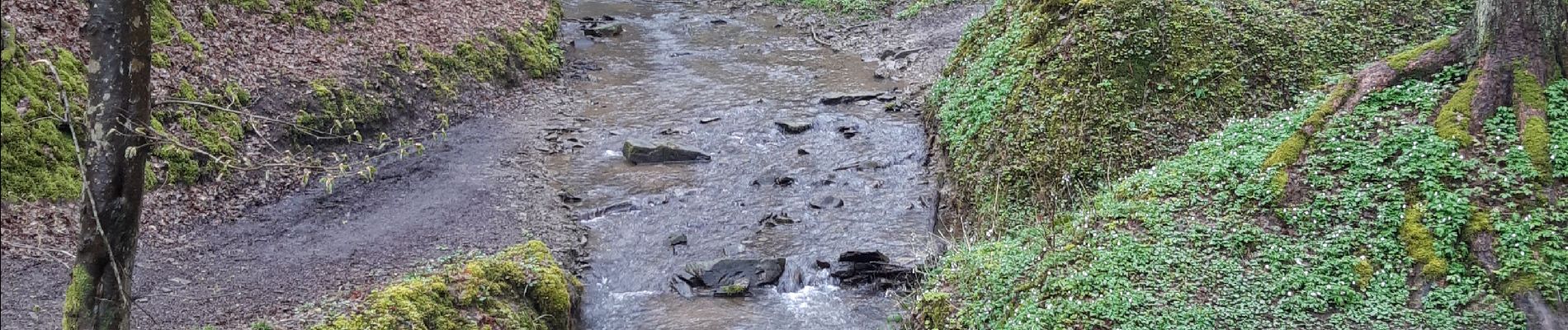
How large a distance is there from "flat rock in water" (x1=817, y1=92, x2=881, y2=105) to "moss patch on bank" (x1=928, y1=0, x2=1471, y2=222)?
4509mm

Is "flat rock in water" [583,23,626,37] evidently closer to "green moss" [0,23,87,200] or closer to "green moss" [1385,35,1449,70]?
"green moss" [0,23,87,200]

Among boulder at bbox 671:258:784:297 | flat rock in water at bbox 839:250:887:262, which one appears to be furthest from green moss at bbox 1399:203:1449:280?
boulder at bbox 671:258:784:297

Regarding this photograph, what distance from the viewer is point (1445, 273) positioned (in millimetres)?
6977

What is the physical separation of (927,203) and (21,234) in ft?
28.8

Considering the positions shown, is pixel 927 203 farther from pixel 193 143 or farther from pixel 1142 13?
pixel 193 143

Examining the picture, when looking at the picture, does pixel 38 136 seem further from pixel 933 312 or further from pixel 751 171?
pixel 933 312

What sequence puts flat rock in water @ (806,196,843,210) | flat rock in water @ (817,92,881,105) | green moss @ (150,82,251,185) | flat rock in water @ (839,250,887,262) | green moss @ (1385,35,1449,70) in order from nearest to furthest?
green moss @ (1385,35,1449,70), flat rock in water @ (839,250,887,262), green moss @ (150,82,251,185), flat rock in water @ (806,196,843,210), flat rock in water @ (817,92,881,105)

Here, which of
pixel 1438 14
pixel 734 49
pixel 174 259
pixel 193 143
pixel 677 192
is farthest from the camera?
pixel 734 49

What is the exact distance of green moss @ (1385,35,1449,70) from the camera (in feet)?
29.4

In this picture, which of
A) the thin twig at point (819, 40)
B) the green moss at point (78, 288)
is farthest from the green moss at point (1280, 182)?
the thin twig at point (819, 40)

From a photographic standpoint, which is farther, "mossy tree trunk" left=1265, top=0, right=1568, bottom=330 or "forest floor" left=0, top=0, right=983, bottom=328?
"forest floor" left=0, top=0, right=983, bottom=328

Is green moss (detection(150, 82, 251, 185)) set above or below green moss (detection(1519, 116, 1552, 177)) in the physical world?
below

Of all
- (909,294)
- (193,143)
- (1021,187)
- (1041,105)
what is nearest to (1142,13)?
(1041,105)

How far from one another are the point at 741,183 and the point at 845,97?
3.86 m
